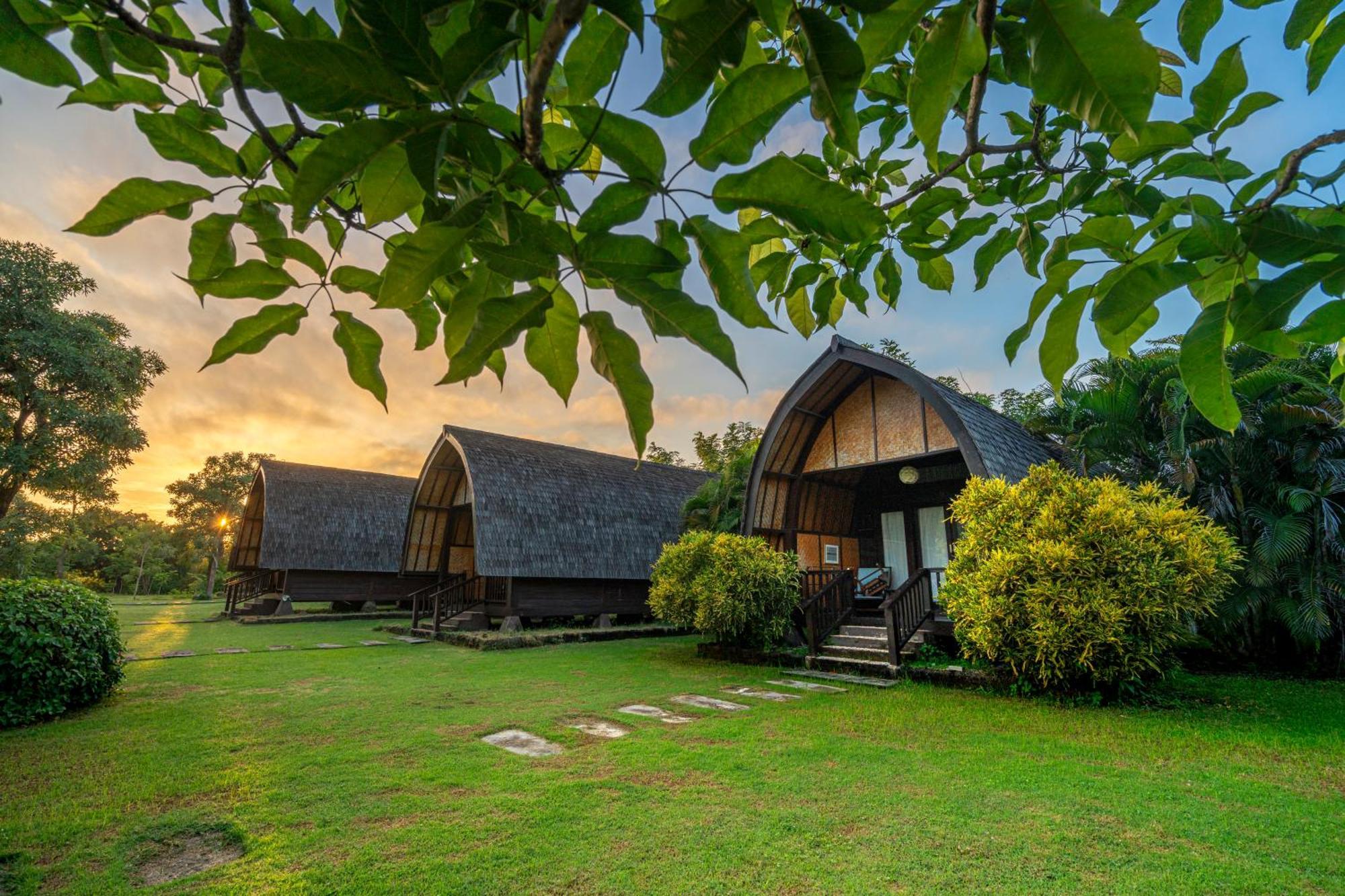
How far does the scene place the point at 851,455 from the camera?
11.0 metres

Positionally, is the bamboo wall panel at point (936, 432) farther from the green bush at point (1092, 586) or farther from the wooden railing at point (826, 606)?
the green bush at point (1092, 586)

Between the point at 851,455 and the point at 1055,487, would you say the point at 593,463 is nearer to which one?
the point at 851,455

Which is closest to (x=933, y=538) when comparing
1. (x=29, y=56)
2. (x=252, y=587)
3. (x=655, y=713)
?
(x=655, y=713)

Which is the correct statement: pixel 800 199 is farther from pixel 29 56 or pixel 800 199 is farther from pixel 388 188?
pixel 29 56

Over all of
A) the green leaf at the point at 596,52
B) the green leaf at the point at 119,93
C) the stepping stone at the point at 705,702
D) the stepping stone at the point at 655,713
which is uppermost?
the green leaf at the point at 119,93

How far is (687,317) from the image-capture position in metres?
0.65

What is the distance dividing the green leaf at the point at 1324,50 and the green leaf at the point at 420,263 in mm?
1294

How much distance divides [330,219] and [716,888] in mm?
2917

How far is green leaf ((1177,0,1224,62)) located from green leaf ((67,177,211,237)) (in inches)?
59.8

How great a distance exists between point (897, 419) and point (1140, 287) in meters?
10.1

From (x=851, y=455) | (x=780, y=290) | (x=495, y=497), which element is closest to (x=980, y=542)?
(x=851, y=455)

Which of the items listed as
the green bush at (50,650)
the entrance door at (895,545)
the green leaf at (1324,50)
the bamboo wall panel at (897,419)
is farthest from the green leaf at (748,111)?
the entrance door at (895,545)

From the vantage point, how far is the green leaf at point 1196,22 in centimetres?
90

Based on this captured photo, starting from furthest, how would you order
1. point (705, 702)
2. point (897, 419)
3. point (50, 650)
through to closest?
point (897, 419)
point (705, 702)
point (50, 650)
